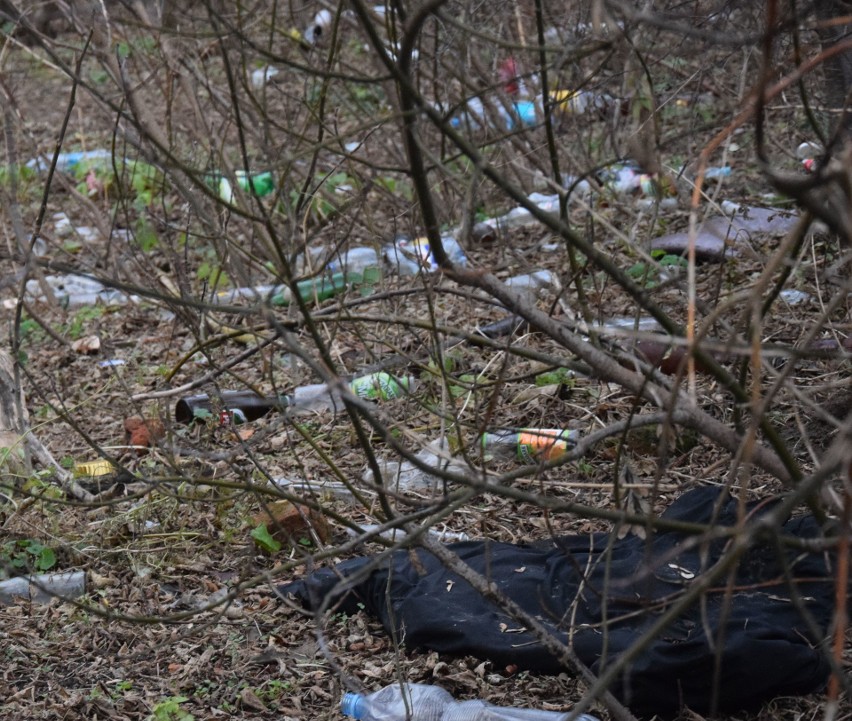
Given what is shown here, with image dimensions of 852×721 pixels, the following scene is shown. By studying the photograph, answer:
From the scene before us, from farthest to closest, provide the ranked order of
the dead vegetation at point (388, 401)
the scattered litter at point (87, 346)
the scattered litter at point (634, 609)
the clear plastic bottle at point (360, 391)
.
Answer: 1. the scattered litter at point (87, 346)
2. the clear plastic bottle at point (360, 391)
3. the scattered litter at point (634, 609)
4. the dead vegetation at point (388, 401)

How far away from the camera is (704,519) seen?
3076 millimetres

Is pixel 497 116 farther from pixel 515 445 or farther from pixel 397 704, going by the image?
pixel 397 704

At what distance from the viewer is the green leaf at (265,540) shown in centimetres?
341

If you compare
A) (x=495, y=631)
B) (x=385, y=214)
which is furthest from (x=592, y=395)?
(x=385, y=214)

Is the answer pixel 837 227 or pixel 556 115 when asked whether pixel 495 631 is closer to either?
pixel 837 227

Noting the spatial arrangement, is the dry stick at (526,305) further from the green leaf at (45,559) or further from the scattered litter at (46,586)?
the green leaf at (45,559)

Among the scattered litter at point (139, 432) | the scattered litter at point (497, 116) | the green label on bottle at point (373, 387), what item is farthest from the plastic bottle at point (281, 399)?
the scattered litter at point (497, 116)

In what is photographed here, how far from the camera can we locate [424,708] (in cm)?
260

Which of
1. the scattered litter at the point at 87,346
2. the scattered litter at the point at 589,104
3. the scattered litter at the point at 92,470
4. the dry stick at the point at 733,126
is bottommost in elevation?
the scattered litter at the point at 92,470

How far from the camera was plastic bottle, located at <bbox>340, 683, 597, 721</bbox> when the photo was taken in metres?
2.51

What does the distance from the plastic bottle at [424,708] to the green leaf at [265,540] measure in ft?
2.65

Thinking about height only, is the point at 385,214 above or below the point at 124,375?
above

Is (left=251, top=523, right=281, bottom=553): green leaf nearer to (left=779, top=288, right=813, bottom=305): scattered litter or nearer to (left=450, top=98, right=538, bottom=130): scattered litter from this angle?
(left=779, top=288, right=813, bottom=305): scattered litter

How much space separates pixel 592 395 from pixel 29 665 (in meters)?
2.14
